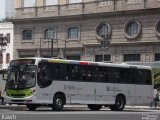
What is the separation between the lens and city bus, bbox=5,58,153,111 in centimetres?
3142

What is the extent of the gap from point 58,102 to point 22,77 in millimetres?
2697

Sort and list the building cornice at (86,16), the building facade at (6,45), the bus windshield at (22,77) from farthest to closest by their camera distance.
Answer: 1. the building facade at (6,45)
2. the building cornice at (86,16)
3. the bus windshield at (22,77)

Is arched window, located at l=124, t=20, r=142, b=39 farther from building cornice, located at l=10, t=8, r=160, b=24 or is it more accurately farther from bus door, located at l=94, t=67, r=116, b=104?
bus door, located at l=94, t=67, r=116, b=104

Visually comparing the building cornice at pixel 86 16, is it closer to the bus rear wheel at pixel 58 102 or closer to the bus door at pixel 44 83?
the bus rear wheel at pixel 58 102

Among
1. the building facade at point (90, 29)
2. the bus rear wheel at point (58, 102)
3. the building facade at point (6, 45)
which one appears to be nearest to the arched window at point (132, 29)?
the building facade at point (90, 29)

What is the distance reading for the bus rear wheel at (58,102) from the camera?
32000 millimetres

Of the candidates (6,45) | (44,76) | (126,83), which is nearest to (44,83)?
(44,76)

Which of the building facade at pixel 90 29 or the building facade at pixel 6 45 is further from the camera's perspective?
the building facade at pixel 6 45

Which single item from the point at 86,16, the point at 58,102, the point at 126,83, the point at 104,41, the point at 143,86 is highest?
the point at 86,16

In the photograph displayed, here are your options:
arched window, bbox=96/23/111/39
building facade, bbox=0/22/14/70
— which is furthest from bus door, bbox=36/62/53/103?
building facade, bbox=0/22/14/70

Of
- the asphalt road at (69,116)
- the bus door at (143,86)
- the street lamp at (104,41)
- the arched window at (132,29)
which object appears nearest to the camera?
the asphalt road at (69,116)

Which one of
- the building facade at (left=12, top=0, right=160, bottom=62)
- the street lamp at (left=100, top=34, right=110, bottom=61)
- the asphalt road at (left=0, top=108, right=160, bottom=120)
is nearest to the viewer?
the asphalt road at (left=0, top=108, right=160, bottom=120)

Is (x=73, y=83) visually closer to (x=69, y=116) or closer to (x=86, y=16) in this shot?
(x=69, y=116)

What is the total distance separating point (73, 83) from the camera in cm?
3334
